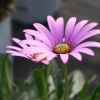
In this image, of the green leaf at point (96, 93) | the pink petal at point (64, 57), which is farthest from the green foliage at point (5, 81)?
the pink petal at point (64, 57)

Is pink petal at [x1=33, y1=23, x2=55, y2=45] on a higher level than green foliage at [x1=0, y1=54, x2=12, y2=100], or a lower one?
higher

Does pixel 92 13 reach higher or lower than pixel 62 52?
higher

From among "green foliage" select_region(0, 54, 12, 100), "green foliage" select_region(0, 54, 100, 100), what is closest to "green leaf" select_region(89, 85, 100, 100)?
"green foliage" select_region(0, 54, 100, 100)

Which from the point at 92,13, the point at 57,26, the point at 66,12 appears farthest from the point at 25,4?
the point at 57,26

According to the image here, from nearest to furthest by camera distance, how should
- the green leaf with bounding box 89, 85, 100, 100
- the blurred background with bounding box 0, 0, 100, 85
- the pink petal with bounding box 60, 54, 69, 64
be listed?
the pink petal with bounding box 60, 54, 69, 64 < the green leaf with bounding box 89, 85, 100, 100 < the blurred background with bounding box 0, 0, 100, 85

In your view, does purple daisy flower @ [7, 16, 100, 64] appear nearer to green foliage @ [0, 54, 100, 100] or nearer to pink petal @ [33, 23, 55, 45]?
pink petal @ [33, 23, 55, 45]

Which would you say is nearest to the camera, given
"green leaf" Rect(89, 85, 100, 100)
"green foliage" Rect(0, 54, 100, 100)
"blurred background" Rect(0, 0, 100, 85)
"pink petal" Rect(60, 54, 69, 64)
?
"pink petal" Rect(60, 54, 69, 64)

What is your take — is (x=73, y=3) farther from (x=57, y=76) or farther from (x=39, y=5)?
(x=57, y=76)

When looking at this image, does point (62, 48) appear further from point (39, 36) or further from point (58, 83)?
point (58, 83)

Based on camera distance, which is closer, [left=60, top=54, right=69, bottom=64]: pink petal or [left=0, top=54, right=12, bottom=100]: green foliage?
[left=60, top=54, right=69, bottom=64]: pink petal

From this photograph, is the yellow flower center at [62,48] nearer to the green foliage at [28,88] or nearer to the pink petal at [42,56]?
the pink petal at [42,56]
